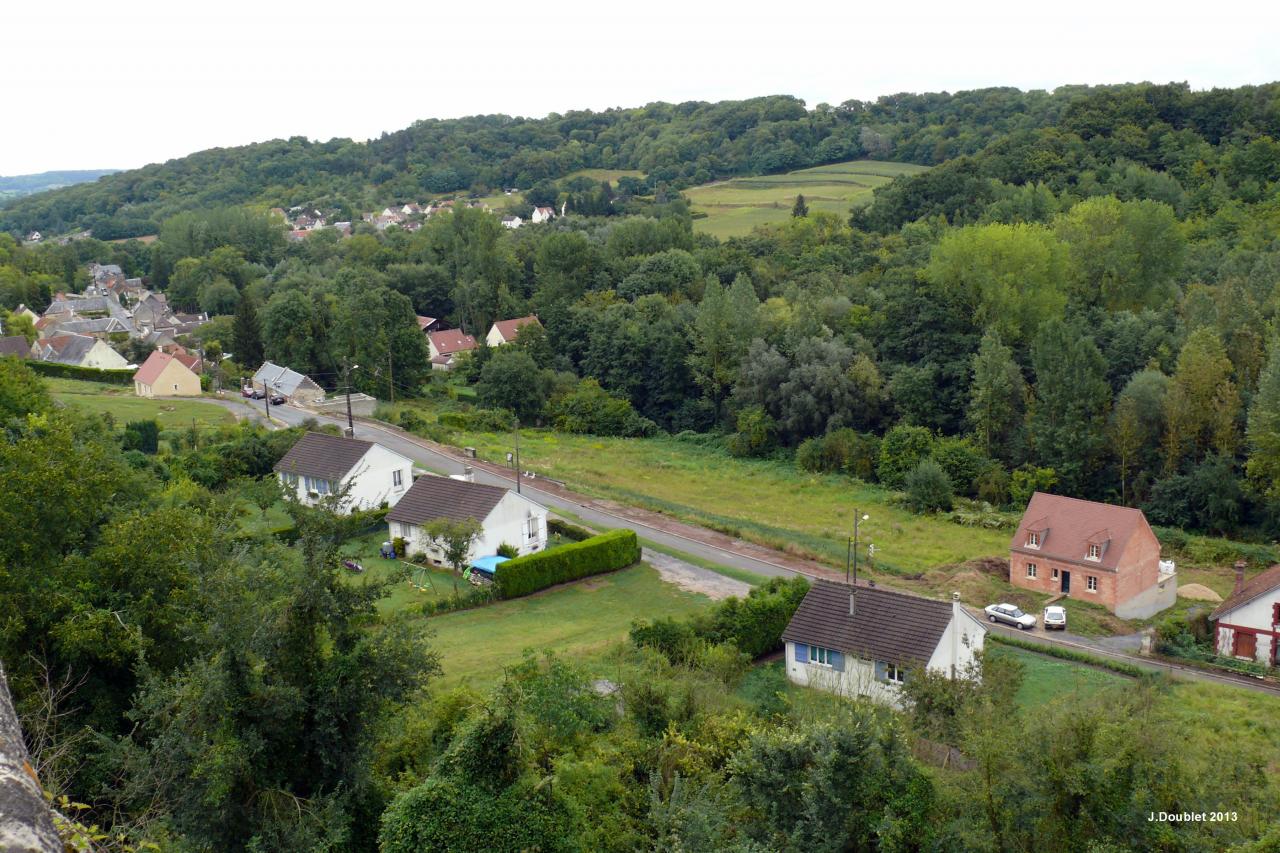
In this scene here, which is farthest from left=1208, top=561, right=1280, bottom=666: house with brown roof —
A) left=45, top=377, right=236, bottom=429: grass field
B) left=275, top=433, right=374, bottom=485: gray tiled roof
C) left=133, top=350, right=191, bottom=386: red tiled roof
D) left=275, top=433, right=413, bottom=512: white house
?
left=133, top=350, right=191, bottom=386: red tiled roof

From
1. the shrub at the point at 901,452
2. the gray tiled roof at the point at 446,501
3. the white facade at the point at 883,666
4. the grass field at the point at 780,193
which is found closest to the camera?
the white facade at the point at 883,666

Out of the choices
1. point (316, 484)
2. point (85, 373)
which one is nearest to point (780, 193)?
point (85, 373)

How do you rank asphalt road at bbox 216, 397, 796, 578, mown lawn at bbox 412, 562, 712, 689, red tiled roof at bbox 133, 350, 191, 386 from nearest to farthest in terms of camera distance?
mown lawn at bbox 412, 562, 712, 689 < asphalt road at bbox 216, 397, 796, 578 < red tiled roof at bbox 133, 350, 191, 386

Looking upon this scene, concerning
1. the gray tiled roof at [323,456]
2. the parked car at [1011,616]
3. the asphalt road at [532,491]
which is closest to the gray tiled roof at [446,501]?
the gray tiled roof at [323,456]

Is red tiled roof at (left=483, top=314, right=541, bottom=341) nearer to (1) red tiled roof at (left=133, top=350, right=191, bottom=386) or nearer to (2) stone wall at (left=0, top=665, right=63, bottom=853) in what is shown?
(1) red tiled roof at (left=133, top=350, right=191, bottom=386)

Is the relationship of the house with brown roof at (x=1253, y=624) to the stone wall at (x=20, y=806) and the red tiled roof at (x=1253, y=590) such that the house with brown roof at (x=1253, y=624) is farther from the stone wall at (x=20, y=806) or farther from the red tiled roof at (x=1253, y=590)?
the stone wall at (x=20, y=806)
